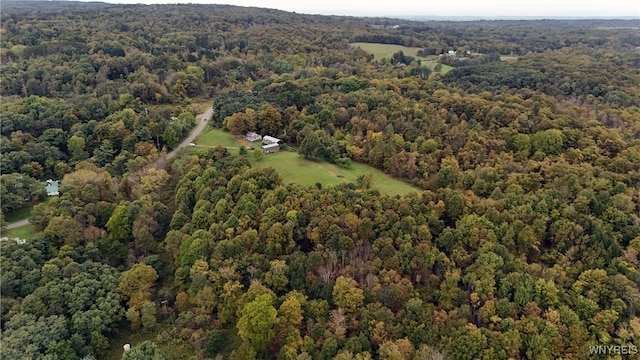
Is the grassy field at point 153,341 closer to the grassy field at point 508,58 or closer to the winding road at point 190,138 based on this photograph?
the winding road at point 190,138

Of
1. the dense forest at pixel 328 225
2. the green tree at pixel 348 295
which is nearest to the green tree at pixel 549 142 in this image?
the dense forest at pixel 328 225

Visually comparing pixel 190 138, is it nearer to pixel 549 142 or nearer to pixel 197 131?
pixel 197 131

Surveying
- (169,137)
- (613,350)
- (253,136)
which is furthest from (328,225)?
(169,137)

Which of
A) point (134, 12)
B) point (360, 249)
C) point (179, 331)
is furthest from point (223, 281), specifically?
point (134, 12)

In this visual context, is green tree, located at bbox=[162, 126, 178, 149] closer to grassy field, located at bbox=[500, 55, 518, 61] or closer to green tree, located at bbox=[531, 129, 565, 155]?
green tree, located at bbox=[531, 129, 565, 155]

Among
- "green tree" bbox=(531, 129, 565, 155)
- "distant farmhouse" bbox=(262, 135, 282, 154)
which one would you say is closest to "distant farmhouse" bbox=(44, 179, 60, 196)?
"distant farmhouse" bbox=(262, 135, 282, 154)

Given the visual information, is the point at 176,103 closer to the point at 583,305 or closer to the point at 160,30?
the point at 160,30

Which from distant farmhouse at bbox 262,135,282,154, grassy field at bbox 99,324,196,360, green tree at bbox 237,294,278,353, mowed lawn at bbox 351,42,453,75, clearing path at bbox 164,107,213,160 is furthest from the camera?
mowed lawn at bbox 351,42,453,75
